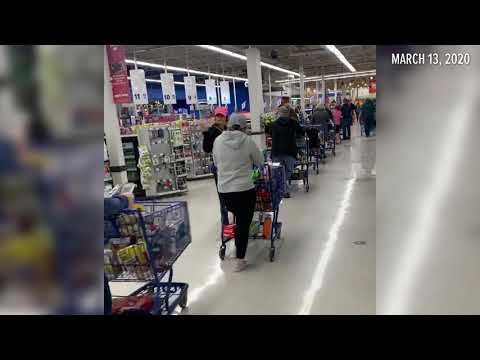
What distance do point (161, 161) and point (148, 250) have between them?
546 centimetres

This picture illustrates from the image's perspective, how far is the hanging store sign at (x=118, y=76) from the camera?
5406 millimetres

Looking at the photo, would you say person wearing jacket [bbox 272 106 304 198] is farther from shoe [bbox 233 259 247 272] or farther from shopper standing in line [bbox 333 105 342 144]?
shopper standing in line [bbox 333 105 342 144]

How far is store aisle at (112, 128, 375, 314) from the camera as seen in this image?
303cm

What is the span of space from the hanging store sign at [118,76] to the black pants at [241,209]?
2.87 meters

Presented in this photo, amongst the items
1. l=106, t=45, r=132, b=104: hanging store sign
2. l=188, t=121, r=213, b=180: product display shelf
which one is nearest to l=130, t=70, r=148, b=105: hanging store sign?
l=188, t=121, r=213, b=180: product display shelf

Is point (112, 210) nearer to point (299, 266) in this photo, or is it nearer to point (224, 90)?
point (299, 266)

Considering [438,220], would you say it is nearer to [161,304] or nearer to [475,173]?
[475,173]

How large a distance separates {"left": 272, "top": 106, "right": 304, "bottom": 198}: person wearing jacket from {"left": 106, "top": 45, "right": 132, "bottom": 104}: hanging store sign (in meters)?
2.45

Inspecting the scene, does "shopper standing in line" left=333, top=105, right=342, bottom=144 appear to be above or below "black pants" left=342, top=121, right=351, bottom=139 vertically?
above

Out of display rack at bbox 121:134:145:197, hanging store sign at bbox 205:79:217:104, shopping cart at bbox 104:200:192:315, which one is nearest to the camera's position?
shopping cart at bbox 104:200:192:315

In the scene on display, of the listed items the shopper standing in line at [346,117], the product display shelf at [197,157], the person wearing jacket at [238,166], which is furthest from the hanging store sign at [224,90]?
the person wearing jacket at [238,166]

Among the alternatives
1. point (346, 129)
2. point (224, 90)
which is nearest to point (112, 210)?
point (346, 129)

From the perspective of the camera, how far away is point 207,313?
298cm

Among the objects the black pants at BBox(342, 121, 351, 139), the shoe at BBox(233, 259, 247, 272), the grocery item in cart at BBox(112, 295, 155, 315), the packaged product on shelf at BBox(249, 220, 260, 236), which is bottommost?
the shoe at BBox(233, 259, 247, 272)
